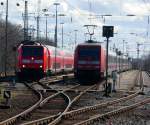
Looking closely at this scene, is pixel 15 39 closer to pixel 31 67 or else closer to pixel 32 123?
pixel 31 67

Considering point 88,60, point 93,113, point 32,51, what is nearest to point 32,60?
point 32,51

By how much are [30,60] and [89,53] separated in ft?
15.3

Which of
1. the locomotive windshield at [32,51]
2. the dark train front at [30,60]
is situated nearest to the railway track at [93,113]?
the dark train front at [30,60]

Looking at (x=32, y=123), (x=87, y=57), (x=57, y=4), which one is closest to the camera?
(x=32, y=123)

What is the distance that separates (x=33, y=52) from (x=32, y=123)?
89.9 feet

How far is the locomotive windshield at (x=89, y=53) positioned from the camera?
40.7 metres

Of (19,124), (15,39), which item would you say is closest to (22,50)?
(19,124)

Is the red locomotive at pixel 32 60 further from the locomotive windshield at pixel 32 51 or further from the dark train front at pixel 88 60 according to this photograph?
the dark train front at pixel 88 60

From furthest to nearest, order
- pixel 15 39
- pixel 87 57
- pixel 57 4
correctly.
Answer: pixel 15 39 → pixel 57 4 → pixel 87 57

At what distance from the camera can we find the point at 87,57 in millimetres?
40656

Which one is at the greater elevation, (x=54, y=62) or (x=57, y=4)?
(x=57, y=4)

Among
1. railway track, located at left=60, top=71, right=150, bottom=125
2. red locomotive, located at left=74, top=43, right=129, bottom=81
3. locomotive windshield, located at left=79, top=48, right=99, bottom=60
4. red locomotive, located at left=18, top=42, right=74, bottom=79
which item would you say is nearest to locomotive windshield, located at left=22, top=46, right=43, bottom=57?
red locomotive, located at left=18, top=42, right=74, bottom=79

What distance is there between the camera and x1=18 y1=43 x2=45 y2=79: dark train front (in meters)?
41.5

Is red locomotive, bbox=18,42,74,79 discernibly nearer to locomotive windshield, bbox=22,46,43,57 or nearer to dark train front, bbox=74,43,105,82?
locomotive windshield, bbox=22,46,43,57
